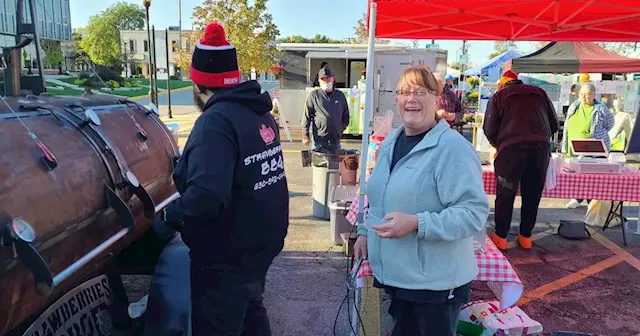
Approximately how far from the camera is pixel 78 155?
8.54 ft

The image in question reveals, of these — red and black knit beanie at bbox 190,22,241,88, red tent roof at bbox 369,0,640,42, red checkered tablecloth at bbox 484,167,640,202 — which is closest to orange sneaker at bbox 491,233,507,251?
red checkered tablecloth at bbox 484,167,640,202

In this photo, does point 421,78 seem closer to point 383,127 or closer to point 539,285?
point 383,127

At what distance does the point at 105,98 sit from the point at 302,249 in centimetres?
240

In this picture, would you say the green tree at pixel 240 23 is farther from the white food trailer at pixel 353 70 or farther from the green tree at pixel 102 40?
the green tree at pixel 102 40

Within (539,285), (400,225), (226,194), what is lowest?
(539,285)

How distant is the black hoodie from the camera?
213 centimetres

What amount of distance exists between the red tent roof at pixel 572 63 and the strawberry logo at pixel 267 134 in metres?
9.30

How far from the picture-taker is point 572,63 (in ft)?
35.7

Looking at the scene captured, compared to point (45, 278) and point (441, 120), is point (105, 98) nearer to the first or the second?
point (45, 278)

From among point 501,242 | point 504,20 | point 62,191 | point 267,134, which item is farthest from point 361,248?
point 504,20

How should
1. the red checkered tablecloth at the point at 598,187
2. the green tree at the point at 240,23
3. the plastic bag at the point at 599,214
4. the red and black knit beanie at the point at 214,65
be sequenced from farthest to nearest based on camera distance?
the green tree at the point at 240,23
the plastic bag at the point at 599,214
the red checkered tablecloth at the point at 598,187
the red and black knit beanie at the point at 214,65

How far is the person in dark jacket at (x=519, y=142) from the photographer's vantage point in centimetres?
480

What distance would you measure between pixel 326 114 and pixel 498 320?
3.83 meters

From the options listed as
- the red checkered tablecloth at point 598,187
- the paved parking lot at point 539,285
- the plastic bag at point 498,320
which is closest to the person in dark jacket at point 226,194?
the paved parking lot at point 539,285
